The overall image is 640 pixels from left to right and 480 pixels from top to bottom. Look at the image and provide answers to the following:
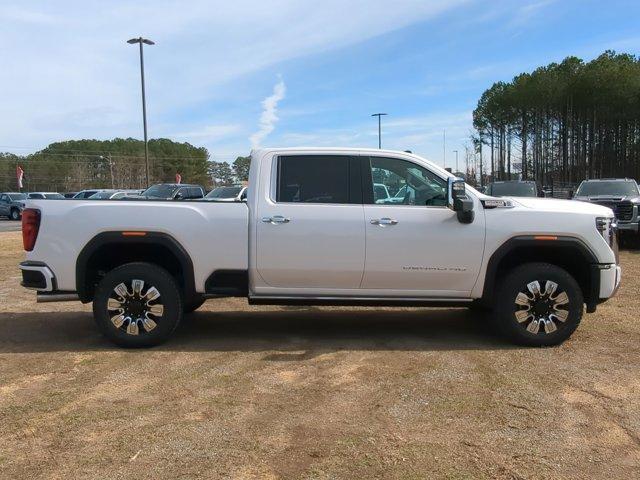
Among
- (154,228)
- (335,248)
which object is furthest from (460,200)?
(154,228)

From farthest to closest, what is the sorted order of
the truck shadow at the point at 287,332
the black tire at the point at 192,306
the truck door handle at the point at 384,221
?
1. the black tire at the point at 192,306
2. the truck shadow at the point at 287,332
3. the truck door handle at the point at 384,221

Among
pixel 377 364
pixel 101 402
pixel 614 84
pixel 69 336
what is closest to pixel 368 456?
pixel 377 364

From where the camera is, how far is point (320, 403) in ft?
14.1

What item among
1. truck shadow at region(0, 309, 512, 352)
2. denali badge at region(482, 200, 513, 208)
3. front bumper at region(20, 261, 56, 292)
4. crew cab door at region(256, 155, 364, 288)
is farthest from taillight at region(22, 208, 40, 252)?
denali badge at region(482, 200, 513, 208)

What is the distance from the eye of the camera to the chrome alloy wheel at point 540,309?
5633 mm

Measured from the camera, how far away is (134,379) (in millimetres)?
4836

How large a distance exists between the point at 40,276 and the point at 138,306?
101cm

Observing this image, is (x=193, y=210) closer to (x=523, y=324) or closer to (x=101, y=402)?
(x=101, y=402)

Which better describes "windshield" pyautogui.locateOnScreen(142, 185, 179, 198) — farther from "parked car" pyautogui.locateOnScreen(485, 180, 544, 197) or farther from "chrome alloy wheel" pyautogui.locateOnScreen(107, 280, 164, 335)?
"chrome alloy wheel" pyautogui.locateOnScreen(107, 280, 164, 335)

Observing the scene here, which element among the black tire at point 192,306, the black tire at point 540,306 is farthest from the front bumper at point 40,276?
the black tire at point 540,306

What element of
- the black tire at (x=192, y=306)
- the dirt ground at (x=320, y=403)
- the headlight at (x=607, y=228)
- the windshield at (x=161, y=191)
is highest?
the windshield at (x=161, y=191)

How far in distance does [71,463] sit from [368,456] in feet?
5.84

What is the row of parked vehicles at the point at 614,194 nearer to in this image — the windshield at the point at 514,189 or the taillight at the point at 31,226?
the windshield at the point at 514,189

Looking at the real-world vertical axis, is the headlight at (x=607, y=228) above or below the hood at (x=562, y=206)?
below
